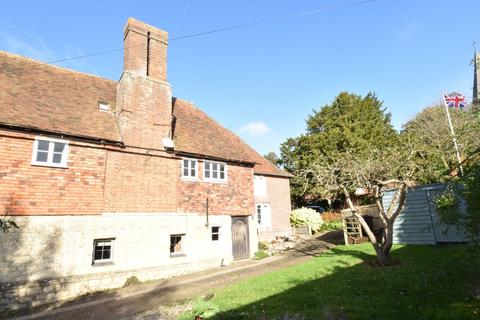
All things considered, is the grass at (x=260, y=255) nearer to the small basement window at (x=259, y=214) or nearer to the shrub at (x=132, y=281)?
the small basement window at (x=259, y=214)

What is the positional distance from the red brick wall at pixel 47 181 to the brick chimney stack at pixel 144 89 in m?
2.25

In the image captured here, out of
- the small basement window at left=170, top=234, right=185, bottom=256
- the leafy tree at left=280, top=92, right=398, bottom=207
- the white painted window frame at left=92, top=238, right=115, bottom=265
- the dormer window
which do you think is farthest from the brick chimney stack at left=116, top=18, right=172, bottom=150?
the leafy tree at left=280, top=92, right=398, bottom=207

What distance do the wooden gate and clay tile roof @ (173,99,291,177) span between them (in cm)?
392

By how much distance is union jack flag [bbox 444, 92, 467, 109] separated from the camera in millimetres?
18406

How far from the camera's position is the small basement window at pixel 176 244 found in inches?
622

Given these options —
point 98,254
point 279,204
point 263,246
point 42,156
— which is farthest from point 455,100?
point 42,156

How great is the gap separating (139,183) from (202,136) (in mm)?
5677

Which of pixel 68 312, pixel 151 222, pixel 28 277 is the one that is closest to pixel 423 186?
pixel 151 222

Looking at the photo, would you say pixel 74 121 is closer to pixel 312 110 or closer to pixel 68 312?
pixel 68 312

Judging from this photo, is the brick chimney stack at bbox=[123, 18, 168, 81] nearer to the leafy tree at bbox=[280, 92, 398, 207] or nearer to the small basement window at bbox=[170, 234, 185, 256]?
the small basement window at bbox=[170, 234, 185, 256]

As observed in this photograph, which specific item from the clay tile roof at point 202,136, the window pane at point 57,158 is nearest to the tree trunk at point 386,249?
the clay tile roof at point 202,136

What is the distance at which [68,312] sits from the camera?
10227mm

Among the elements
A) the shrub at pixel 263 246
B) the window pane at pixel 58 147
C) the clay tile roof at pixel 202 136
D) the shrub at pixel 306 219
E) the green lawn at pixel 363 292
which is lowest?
the green lawn at pixel 363 292

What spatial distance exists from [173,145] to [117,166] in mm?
3114
